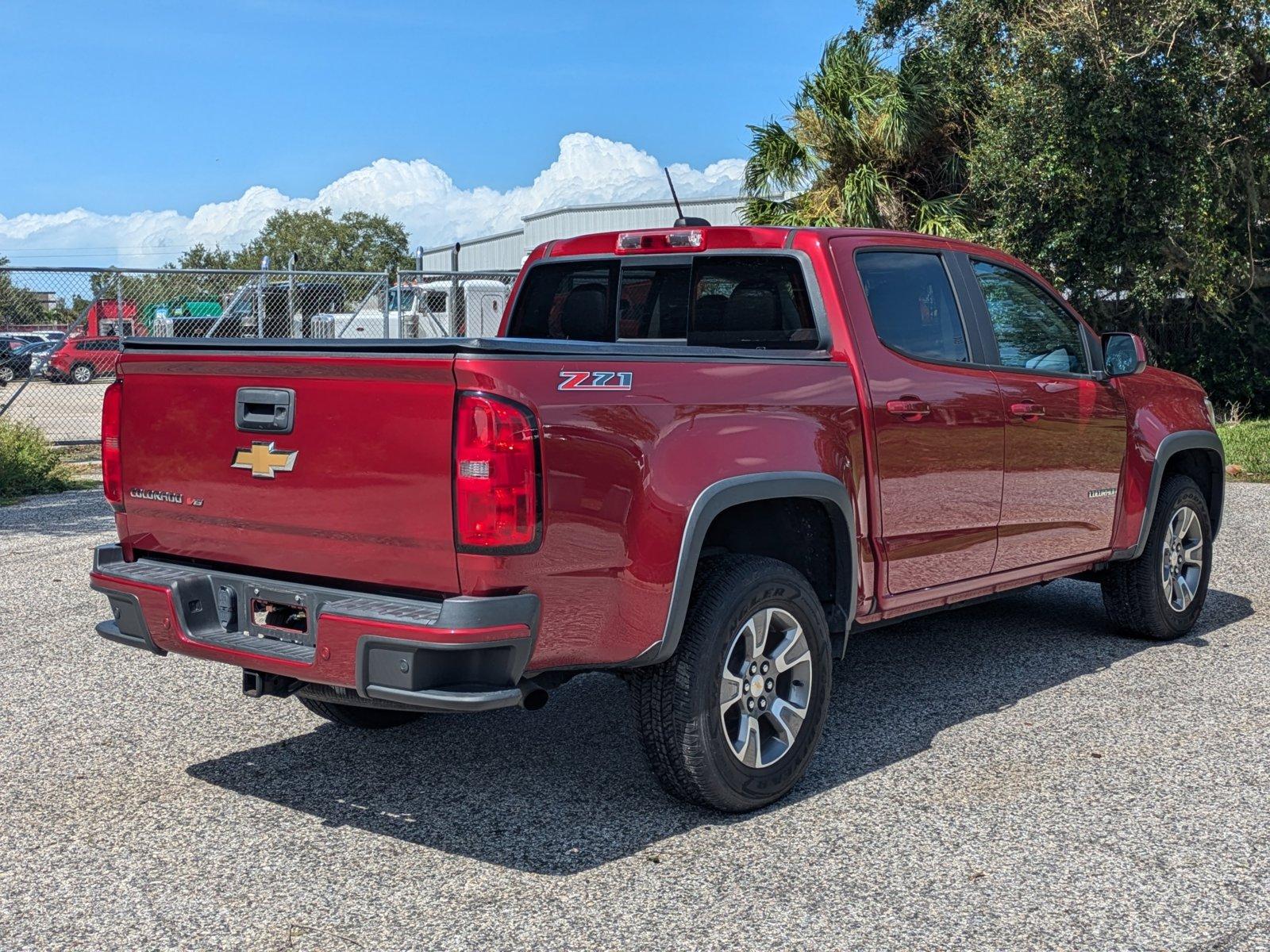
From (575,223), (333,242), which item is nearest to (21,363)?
(575,223)

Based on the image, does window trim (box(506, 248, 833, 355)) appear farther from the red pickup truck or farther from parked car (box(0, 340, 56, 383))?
parked car (box(0, 340, 56, 383))

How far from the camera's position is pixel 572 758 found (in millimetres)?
4996

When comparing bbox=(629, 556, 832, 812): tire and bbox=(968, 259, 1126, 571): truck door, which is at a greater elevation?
bbox=(968, 259, 1126, 571): truck door

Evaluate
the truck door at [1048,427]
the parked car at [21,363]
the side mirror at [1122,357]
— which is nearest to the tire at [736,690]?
the truck door at [1048,427]

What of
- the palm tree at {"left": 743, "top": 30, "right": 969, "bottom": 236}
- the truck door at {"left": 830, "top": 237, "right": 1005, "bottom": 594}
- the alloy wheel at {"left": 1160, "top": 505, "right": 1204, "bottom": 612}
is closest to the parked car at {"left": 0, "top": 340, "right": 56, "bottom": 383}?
the palm tree at {"left": 743, "top": 30, "right": 969, "bottom": 236}

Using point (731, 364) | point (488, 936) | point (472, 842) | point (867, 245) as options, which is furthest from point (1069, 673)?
point (488, 936)

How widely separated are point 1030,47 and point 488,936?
1509 centimetres

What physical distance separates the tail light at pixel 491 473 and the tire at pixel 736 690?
33.7 inches

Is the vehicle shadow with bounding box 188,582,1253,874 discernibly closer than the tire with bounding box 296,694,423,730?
Yes

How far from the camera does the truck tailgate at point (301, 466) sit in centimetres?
371

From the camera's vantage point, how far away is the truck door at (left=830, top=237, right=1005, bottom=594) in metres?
4.98

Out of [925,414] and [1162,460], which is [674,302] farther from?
[1162,460]

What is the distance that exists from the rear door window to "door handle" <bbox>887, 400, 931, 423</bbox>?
22cm

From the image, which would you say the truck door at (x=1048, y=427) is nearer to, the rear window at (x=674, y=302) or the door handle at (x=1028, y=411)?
the door handle at (x=1028, y=411)
